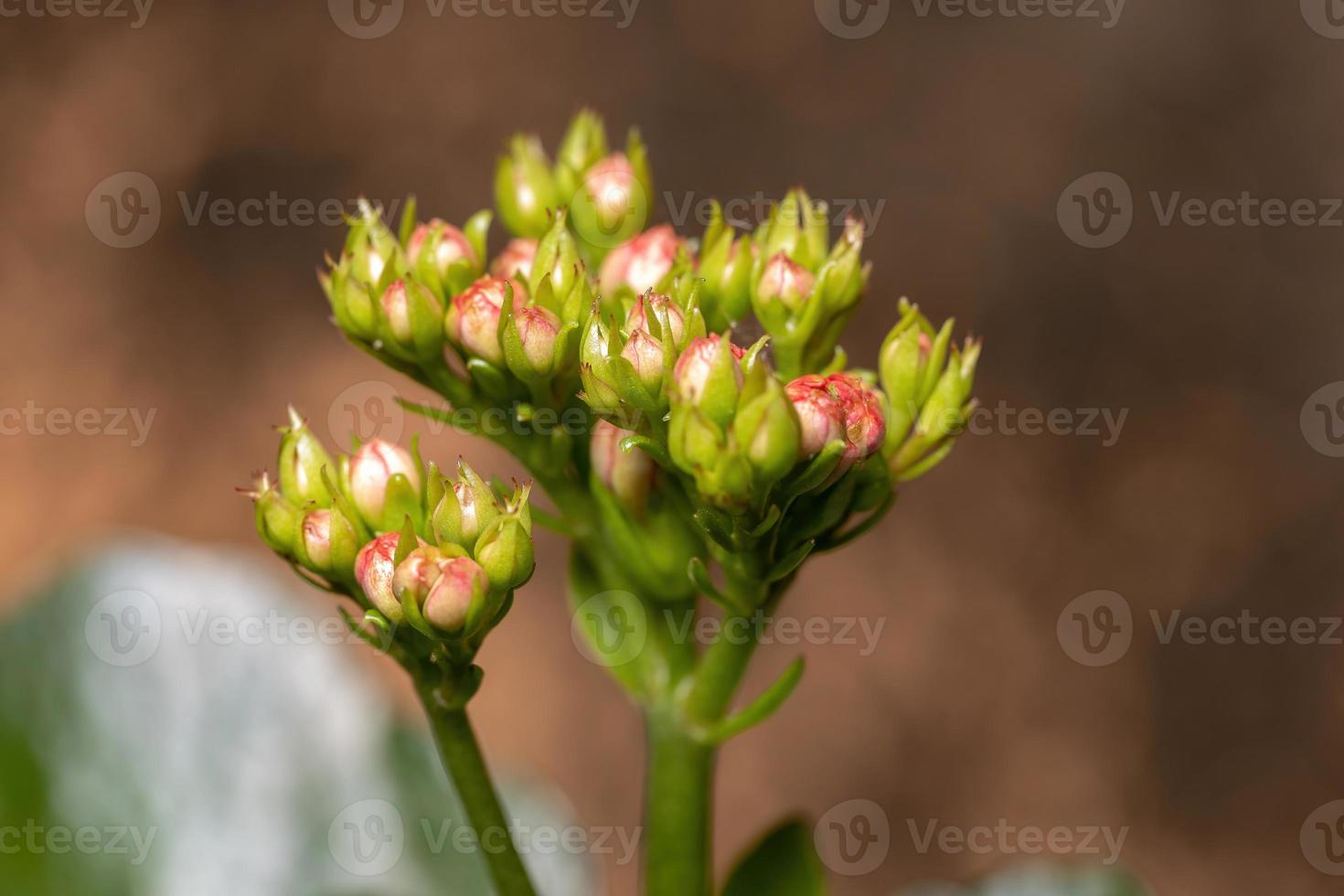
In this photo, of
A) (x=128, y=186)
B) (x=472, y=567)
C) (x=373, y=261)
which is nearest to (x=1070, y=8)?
(x=128, y=186)

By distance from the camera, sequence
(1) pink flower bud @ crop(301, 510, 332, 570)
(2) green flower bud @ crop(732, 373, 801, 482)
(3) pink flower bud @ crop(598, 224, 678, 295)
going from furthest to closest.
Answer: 1. (3) pink flower bud @ crop(598, 224, 678, 295)
2. (1) pink flower bud @ crop(301, 510, 332, 570)
3. (2) green flower bud @ crop(732, 373, 801, 482)

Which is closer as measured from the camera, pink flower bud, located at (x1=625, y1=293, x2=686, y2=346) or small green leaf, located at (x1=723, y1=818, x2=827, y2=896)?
pink flower bud, located at (x1=625, y1=293, x2=686, y2=346)

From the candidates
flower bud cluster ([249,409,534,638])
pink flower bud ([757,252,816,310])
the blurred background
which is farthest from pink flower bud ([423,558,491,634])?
the blurred background

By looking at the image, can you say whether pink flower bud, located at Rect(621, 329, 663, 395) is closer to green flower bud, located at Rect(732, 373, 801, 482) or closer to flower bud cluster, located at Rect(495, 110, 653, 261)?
green flower bud, located at Rect(732, 373, 801, 482)

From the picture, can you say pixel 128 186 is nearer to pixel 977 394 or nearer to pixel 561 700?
pixel 561 700

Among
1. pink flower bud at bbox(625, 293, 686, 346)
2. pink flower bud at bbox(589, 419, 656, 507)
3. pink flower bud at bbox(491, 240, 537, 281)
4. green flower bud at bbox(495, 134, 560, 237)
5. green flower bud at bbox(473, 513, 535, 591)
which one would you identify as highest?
green flower bud at bbox(495, 134, 560, 237)

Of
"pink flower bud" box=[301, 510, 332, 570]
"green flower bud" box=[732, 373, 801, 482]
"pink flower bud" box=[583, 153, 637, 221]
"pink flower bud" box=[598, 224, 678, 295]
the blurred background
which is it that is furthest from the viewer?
the blurred background

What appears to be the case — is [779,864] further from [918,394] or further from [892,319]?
[892,319]

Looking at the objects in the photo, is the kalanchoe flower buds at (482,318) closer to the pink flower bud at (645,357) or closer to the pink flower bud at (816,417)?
the pink flower bud at (645,357)

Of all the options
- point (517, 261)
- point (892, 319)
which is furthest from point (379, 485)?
point (892, 319)
